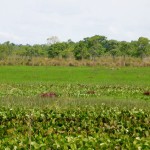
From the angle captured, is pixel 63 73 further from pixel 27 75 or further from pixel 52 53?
pixel 52 53

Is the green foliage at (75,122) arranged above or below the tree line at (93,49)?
below

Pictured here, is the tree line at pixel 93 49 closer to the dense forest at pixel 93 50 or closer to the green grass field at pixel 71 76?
the dense forest at pixel 93 50

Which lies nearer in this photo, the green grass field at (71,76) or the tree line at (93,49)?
the green grass field at (71,76)

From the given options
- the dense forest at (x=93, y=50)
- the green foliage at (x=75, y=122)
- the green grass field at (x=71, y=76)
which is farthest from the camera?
the dense forest at (x=93, y=50)

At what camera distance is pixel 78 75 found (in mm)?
38812

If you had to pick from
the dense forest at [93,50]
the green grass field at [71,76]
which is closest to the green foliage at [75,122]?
the green grass field at [71,76]

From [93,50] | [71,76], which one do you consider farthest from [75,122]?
[93,50]

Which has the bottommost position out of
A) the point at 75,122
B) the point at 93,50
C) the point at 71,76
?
the point at 75,122

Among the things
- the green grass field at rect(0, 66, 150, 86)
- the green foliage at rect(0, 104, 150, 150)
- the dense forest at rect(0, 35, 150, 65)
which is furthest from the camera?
the dense forest at rect(0, 35, 150, 65)

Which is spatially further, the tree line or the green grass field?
the tree line

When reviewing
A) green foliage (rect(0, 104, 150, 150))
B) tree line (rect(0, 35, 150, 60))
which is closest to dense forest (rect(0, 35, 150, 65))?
tree line (rect(0, 35, 150, 60))

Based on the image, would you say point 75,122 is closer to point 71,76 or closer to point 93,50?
point 71,76

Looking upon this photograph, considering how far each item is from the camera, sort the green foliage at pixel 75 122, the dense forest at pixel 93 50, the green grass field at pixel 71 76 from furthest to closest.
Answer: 1. the dense forest at pixel 93 50
2. the green grass field at pixel 71 76
3. the green foliage at pixel 75 122

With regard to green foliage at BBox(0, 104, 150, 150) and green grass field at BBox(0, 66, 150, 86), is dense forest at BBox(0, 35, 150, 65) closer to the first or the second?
green grass field at BBox(0, 66, 150, 86)
